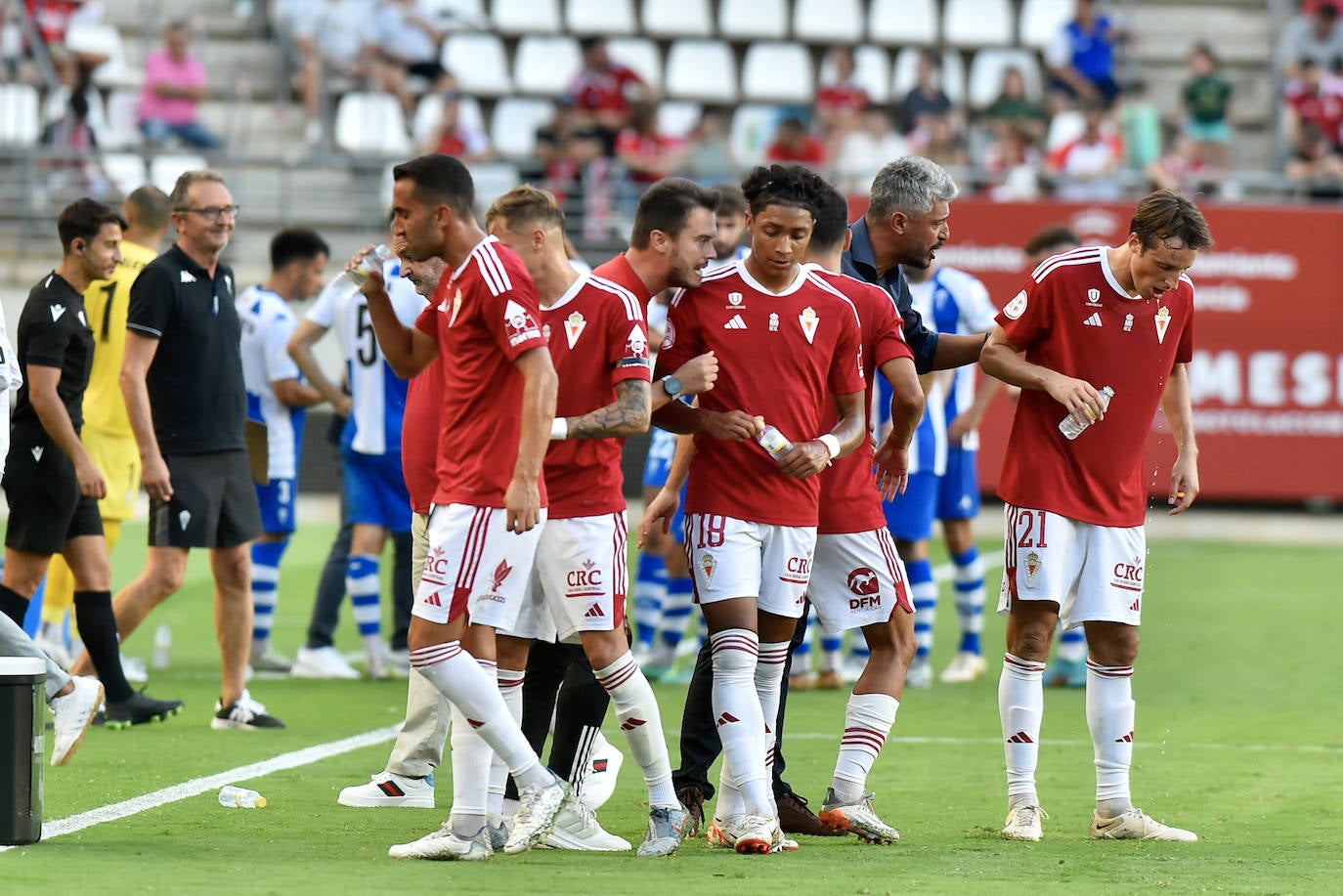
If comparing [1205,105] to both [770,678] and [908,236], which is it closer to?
[908,236]

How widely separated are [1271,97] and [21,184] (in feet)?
49.5

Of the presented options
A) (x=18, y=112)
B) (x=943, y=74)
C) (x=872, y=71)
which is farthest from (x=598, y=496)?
(x=943, y=74)

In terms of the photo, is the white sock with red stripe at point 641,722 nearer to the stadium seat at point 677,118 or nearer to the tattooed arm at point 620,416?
the tattooed arm at point 620,416

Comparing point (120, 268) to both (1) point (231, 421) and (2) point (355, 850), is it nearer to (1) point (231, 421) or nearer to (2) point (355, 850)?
(1) point (231, 421)

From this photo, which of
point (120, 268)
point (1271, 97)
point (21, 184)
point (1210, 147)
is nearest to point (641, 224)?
point (120, 268)

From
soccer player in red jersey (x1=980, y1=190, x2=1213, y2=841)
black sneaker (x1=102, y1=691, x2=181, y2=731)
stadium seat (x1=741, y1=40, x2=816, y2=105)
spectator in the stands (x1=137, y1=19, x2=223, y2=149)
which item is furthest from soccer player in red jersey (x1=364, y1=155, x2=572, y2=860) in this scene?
stadium seat (x1=741, y1=40, x2=816, y2=105)

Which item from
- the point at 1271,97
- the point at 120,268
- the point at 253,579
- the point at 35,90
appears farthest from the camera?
the point at 1271,97

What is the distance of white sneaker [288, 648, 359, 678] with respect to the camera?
36.0 feet

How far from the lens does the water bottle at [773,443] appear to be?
634 cm

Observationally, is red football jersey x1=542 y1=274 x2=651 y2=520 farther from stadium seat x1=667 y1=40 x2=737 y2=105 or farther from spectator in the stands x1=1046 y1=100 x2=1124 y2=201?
stadium seat x1=667 y1=40 x2=737 y2=105

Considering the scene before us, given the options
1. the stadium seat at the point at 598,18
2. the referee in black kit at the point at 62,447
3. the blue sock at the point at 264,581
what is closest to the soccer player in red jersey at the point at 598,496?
the referee in black kit at the point at 62,447

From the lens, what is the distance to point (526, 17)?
25.9 metres

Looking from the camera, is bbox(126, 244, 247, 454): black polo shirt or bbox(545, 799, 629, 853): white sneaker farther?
bbox(126, 244, 247, 454): black polo shirt

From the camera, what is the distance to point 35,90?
2227 cm
